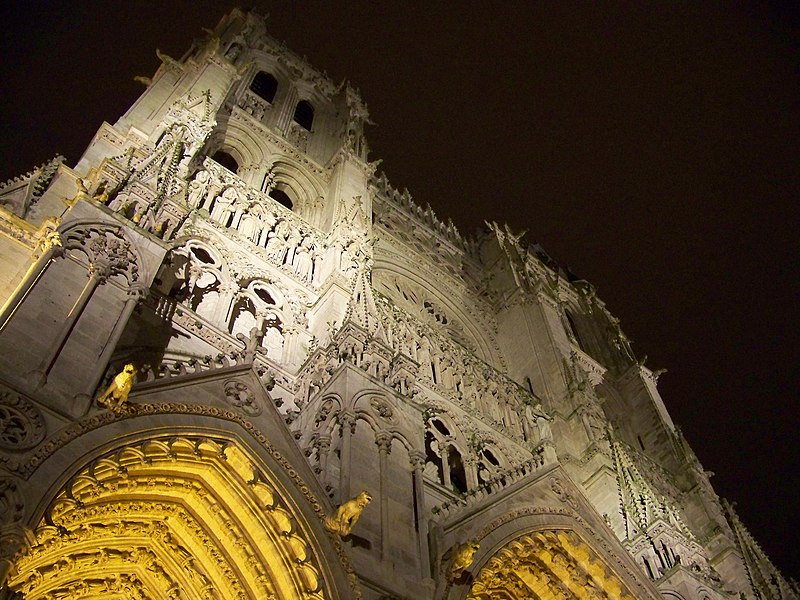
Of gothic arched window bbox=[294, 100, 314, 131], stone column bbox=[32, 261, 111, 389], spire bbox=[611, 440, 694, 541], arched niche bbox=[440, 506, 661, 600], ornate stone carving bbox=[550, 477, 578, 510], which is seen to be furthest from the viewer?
gothic arched window bbox=[294, 100, 314, 131]

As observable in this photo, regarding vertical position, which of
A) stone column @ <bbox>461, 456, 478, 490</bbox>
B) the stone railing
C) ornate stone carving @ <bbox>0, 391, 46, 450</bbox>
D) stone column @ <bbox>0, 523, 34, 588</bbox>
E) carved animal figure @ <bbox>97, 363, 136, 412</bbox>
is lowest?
stone column @ <bbox>0, 523, 34, 588</bbox>

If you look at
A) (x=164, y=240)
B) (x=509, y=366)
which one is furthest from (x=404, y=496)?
(x=509, y=366)

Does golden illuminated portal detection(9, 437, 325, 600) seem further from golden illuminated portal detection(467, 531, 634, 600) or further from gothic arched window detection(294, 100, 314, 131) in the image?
gothic arched window detection(294, 100, 314, 131)

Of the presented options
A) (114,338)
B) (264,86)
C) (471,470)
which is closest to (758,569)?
(471,470)

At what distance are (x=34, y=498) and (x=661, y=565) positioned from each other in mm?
12108

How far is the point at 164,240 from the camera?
10.7m

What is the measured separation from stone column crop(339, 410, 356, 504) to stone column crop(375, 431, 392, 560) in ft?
1.56

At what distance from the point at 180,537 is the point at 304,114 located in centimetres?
1705

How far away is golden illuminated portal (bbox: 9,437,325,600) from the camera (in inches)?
337

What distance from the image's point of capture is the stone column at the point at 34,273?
26.1 feet

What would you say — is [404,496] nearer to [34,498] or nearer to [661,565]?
[34,498]

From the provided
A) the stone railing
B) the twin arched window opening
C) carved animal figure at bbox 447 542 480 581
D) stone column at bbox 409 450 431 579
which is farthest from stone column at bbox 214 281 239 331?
the twin arched window opening

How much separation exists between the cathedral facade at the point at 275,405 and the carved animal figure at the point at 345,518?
3 centimetres

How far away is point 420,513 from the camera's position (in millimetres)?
10539
